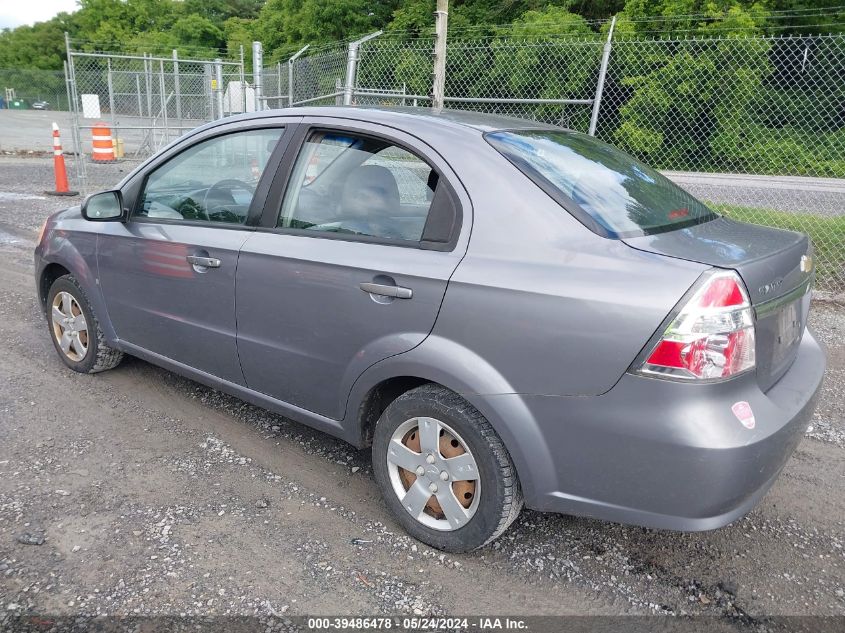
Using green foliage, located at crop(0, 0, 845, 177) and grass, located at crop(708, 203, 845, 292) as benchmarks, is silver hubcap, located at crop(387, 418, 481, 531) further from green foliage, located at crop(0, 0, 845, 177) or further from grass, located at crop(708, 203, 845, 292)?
green foliage, located at crop(0, 0, 845, 177)

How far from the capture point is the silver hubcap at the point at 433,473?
267cm

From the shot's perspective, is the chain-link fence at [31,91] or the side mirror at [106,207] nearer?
the side mirror at [106,207]

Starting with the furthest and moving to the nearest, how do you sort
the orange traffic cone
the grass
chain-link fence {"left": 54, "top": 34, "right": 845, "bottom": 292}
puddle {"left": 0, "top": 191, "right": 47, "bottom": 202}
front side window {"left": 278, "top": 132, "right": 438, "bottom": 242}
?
the orange traffic cone → puddle {"left": 0, "top": 191, "right": 47, "bottom": 202} → chain-link fence {"left": 54, "top": 34, "right": 845, "bottom": 292} → the grass → front side window {"left": 278, "top": 132, "right": 438, "bottom": 242}

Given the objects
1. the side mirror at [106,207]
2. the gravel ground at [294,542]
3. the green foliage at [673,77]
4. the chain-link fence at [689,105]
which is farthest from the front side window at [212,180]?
the green foliage at [673,77]

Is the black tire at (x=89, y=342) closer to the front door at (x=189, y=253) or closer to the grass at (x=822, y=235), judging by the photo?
the front door at (x=189, y=253)

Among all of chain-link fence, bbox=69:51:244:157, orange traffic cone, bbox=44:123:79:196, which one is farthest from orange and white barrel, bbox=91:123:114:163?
orange traffic cone, bbox=44:123:79:196

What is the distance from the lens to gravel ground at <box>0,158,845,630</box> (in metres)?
2.54

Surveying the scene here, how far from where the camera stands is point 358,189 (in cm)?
307

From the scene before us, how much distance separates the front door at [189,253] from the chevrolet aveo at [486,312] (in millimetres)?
16

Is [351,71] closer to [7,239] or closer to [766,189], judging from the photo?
[7,239]

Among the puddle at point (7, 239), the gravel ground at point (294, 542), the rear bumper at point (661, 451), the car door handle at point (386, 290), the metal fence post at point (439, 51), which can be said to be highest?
the metal fence post at point (439, 51)

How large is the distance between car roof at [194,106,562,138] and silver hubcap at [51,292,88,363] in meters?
1.93

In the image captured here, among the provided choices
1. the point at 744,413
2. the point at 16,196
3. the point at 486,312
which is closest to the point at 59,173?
the point at 16,196

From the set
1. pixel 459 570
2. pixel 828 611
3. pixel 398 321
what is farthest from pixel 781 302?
pixel 459 570
